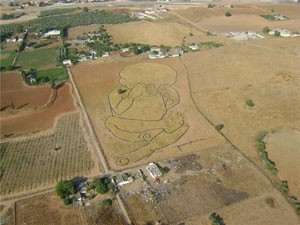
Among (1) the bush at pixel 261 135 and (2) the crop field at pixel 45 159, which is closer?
(2) the crop field at pixel 45 159

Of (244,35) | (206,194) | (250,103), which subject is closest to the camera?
(206,194)

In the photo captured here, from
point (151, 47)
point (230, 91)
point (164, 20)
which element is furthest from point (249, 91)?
point (164, 20)

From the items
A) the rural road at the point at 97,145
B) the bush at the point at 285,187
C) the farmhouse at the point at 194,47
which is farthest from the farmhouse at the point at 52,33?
the bush at the point at 285,187

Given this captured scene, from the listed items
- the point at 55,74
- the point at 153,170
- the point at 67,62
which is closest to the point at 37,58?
the point at 67,62

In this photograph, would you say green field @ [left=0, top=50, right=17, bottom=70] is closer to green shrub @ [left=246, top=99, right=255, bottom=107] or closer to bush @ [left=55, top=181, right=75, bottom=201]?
bush @ [left=55, top=181, right=75, bottom=201]

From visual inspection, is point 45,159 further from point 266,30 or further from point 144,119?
point 266,30

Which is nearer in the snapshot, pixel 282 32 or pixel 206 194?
pixel 206 194

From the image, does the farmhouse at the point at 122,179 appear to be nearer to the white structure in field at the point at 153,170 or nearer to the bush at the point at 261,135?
the white structure in field at the point at 153,170
